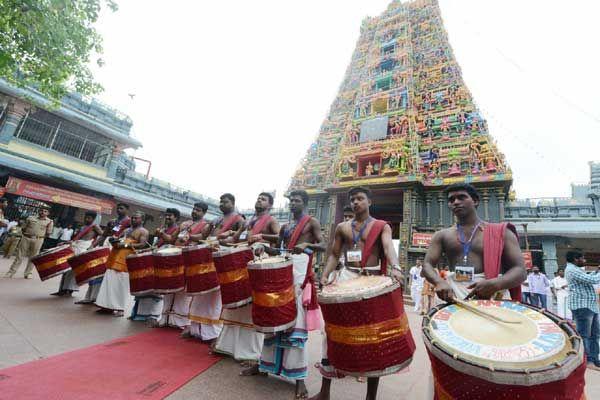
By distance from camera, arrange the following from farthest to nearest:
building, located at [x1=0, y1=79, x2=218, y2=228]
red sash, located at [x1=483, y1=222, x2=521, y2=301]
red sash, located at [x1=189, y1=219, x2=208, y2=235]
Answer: building, located at [x1=0, y1=79, x2=218, y2=228]
red sash, located at [x1=189, y1=219, x2=208, y2=235]
red sash, located at [x1=483, y1=222, x2=521, y2=301]

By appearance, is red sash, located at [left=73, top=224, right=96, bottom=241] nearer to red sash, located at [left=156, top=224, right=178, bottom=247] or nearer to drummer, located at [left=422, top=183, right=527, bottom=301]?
red sash, located at [left=156, top=224, right=178, bottom=247]

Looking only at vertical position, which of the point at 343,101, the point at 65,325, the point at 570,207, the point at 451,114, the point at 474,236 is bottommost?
the point at 65,325

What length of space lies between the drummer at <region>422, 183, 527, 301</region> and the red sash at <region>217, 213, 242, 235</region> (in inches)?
117

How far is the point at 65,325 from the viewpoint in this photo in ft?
13.0

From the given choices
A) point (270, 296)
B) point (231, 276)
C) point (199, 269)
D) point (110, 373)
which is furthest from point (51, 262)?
point (270, 296)

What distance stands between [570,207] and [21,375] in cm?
1844

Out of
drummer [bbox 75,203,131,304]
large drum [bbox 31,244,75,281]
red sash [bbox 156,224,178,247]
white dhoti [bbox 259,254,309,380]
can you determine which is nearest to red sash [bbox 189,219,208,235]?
red sash [bbox 156,224,178,247]

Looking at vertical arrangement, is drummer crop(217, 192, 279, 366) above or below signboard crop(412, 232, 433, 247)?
below

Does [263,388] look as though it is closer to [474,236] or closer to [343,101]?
[474,236]

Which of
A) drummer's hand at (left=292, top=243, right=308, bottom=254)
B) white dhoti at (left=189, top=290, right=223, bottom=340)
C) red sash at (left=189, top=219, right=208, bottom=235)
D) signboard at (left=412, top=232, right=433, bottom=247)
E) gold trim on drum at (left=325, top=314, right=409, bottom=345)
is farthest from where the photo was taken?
signboard at (left=412, top=232, right=433, bottom=247)

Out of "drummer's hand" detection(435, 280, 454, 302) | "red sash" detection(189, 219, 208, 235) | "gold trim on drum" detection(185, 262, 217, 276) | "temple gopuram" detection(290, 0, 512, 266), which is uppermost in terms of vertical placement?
"temple gopuram" detection(290, 0, 512, 266)

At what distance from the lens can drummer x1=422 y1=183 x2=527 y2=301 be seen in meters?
1.85

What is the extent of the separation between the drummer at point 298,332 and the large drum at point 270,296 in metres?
0.25

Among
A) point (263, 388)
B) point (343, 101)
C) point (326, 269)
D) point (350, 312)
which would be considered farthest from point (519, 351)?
point (343, 101)
